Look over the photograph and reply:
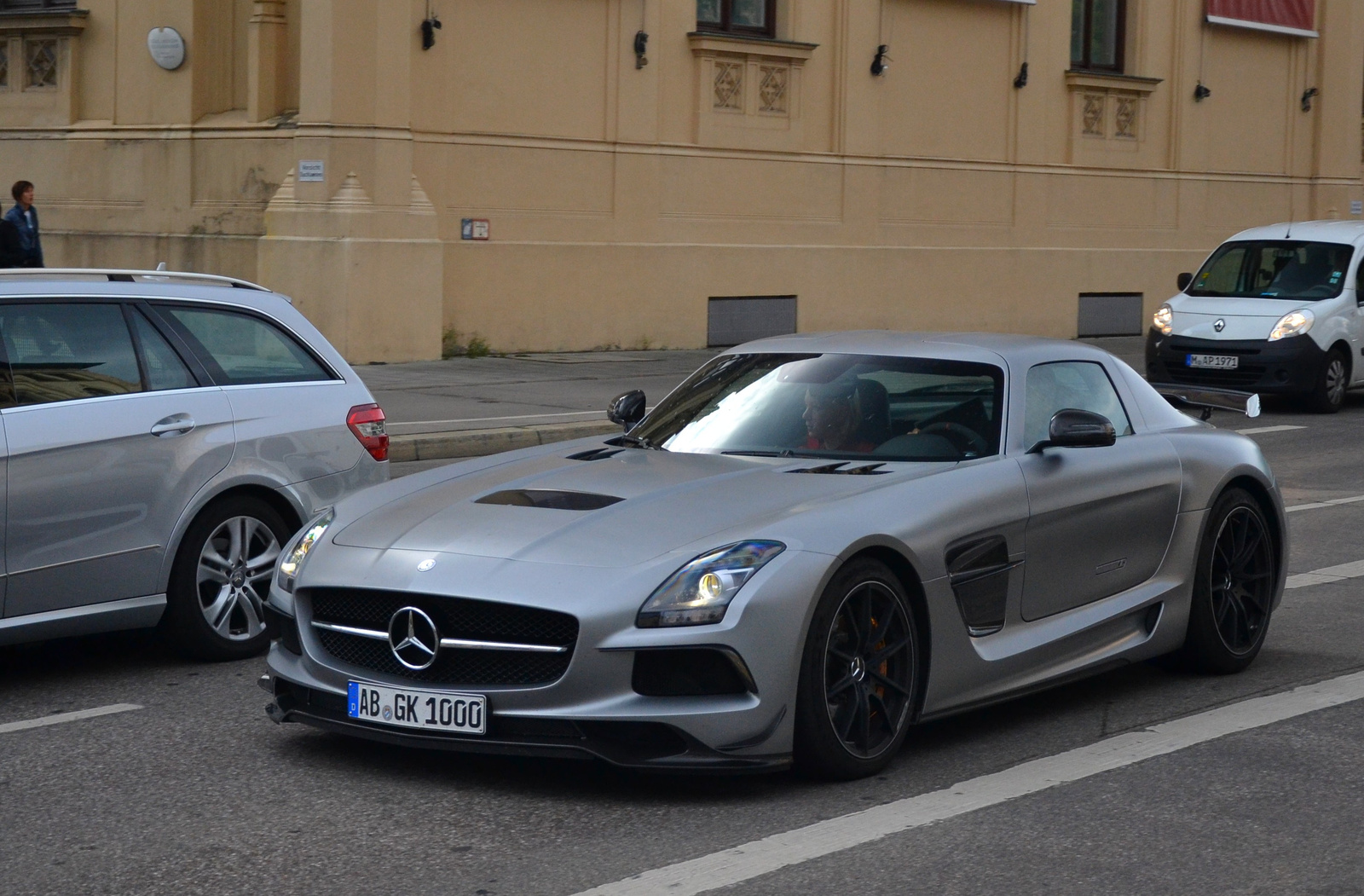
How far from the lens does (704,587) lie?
501 centimetres

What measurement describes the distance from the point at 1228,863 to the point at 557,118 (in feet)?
56.9

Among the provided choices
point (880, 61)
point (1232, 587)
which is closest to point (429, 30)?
point (880, 61)

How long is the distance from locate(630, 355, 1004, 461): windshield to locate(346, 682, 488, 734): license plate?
1581 mm

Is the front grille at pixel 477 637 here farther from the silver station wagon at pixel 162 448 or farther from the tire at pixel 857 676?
the silver station wagon at pixel 162 448

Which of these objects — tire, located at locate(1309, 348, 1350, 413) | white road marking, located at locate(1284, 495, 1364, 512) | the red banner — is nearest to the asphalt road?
white road marking, located at locate(1284, 495, 1364, 512)

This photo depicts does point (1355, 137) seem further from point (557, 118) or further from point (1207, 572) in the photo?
point (1207, 572)

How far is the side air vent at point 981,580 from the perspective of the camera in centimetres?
561

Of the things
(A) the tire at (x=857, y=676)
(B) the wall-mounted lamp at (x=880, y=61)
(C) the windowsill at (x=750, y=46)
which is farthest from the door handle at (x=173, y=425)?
(B) the wall-mounted lamp at (x=880, y=61)

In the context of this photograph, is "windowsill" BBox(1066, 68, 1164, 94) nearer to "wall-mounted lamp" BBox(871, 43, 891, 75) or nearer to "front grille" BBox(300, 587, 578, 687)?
"wall-mounted lamp" BBox(871, 43, 891, 75)

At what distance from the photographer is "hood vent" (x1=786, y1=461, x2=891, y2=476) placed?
5.81m

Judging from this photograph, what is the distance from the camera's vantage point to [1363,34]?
3177cm

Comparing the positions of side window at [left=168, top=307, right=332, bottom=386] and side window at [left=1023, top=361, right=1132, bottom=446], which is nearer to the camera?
side window at [left=1023, top=361, right=1132, bottom=446]

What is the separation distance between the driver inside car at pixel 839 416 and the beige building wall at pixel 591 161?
42.2 feet

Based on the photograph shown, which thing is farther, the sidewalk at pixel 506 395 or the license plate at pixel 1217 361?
the license plate at pixel 1217 361
